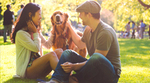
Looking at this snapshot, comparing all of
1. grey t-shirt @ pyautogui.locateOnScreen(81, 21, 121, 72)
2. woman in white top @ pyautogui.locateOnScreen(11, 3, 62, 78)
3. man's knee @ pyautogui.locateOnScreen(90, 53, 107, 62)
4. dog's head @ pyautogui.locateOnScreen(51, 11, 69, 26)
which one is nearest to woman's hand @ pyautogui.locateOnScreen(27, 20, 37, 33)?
woman in white top @ pyautogui.locateOnScreen(11, 3, 62, 78)

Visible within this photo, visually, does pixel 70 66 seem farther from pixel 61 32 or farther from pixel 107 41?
pixel 61 32

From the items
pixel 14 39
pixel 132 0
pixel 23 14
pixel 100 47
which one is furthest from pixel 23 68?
pixel 132 0

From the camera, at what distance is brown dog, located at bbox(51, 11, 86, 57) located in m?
3.96

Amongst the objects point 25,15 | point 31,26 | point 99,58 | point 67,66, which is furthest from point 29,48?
point 99,58

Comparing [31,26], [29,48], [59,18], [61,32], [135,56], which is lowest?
[135,56]

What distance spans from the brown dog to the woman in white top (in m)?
0.57

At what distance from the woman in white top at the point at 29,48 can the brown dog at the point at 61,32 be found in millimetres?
570

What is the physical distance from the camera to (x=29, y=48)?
325cm

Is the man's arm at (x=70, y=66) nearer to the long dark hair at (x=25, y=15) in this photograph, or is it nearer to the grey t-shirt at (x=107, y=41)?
the grey t-shirt at (x=107, y=41)

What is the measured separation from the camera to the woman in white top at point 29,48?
327 centimetres

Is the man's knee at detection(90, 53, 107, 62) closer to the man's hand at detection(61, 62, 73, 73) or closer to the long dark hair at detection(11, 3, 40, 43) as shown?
the man's hand at detection(61, 62, 73, 73)

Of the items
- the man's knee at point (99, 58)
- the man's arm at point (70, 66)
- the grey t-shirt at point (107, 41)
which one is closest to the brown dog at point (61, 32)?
the grey t-shirt at point (107, 41)

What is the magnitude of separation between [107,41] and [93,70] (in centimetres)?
42

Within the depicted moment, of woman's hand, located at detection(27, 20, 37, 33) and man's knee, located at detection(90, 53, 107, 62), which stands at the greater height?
woman's hand, located at detection(27, 20, 37, 33)
